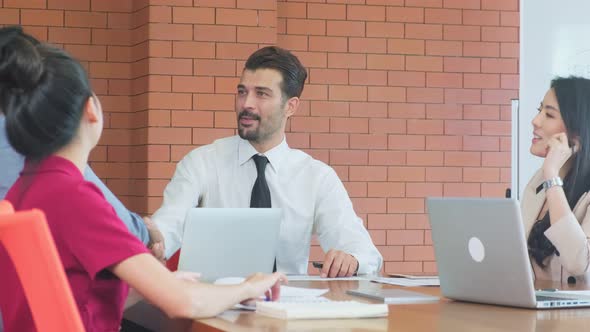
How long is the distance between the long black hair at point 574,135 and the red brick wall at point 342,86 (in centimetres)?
172

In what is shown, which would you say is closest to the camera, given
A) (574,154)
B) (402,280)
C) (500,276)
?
(500,276)

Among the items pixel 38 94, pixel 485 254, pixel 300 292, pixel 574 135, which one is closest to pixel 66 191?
pixel 38 94

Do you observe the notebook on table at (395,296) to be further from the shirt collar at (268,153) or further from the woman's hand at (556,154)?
the shirt collar at (268,153)

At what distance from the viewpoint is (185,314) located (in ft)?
7.04

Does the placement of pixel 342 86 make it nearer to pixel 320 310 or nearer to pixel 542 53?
pixel 542 53

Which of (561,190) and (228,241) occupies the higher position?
(561,190)

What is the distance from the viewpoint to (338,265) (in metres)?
3.46

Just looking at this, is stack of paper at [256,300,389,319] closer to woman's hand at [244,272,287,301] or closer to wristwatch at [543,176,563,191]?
woman's hand at [244,272,287,301]

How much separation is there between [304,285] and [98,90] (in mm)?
2431

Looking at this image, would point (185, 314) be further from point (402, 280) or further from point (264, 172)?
point (264, 172)

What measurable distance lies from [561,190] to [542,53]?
5.72ft

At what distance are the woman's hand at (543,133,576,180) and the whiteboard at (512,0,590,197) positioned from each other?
1217mm

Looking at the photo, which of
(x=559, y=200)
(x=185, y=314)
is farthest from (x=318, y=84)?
(x=185, y=314)

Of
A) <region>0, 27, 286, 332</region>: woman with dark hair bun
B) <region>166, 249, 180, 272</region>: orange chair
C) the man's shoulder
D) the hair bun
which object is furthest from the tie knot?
the hair bun
